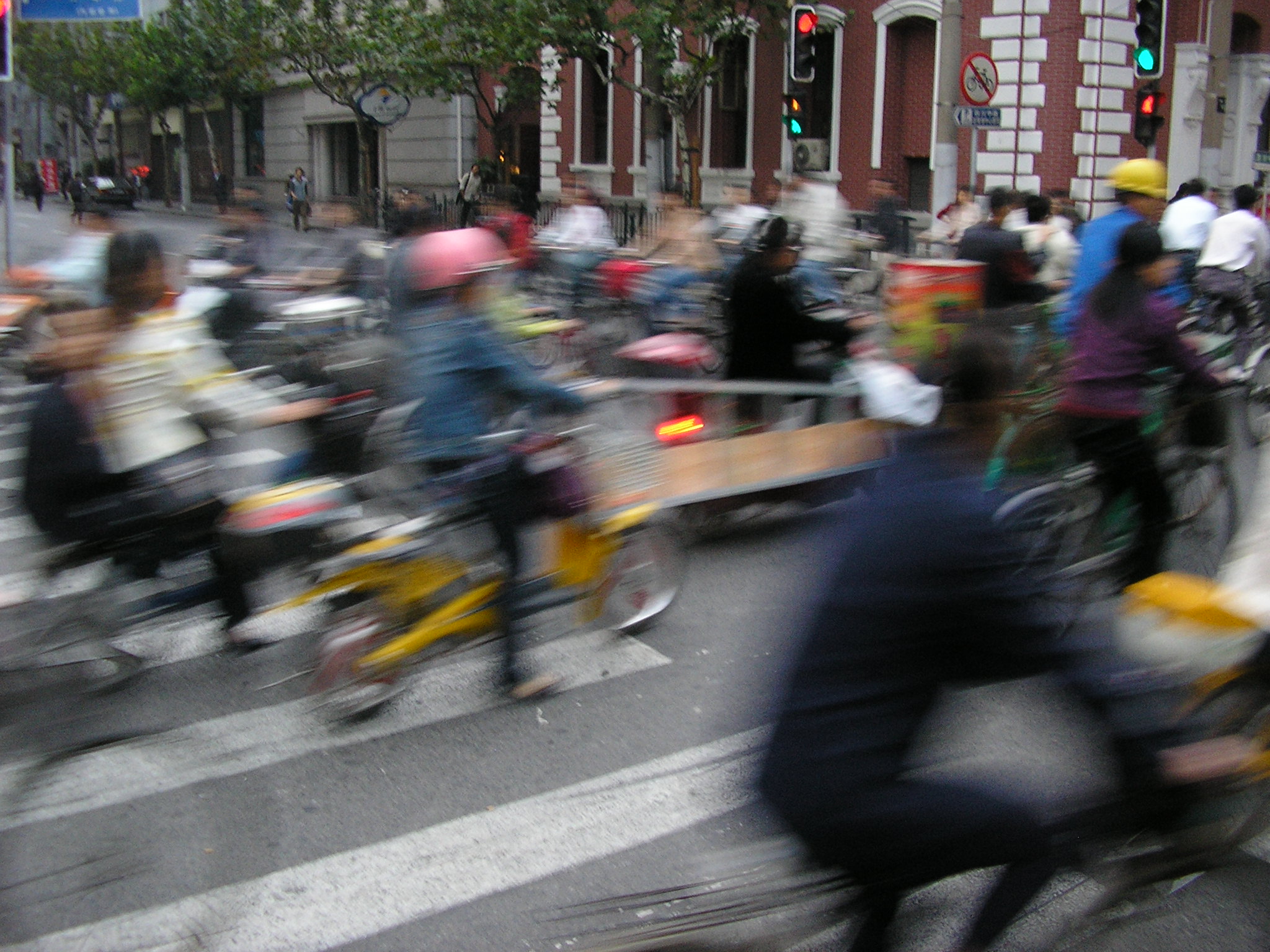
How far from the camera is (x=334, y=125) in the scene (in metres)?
43.0

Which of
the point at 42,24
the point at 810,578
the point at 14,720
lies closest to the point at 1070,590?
the point at 810,578

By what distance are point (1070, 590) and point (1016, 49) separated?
18.6 m

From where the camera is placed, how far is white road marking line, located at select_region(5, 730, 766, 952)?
11.6 ft

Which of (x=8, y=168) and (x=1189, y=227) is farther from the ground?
(x=8, y=168)

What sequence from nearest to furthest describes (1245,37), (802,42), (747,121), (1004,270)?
(1004,270) → (802,42) → (1245,37) → (747,121)

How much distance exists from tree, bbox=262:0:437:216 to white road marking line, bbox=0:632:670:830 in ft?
83.8

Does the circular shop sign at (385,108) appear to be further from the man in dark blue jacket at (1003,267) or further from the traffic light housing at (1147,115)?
the man in dark blue jacket at (1003,267)

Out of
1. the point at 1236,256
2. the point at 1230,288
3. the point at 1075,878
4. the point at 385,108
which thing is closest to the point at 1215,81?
the point at 1236,256

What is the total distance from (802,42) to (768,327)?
8401 mm

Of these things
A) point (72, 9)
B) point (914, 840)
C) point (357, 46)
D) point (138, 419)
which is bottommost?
point (914, 840)

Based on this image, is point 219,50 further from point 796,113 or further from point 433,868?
point 433,868

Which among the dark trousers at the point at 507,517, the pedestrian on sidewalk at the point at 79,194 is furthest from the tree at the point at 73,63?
the dark trousers at the point at 507,517

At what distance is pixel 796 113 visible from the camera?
15.4 metres

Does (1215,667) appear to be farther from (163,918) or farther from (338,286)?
(338,286)
